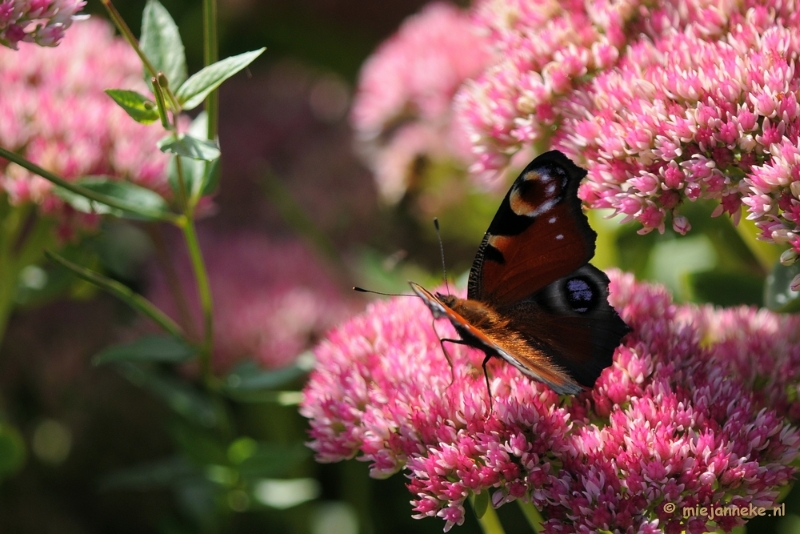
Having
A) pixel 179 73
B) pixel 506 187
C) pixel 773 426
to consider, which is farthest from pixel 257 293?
pixel 773 426

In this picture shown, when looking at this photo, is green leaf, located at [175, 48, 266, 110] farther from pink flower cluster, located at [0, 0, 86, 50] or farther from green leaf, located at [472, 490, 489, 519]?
green leaf, located at [472, 490, 489, 519]

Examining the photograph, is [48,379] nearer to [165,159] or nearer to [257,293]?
[257,293]

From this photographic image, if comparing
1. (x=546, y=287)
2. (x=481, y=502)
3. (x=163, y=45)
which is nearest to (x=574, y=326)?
(x=546, y=287)

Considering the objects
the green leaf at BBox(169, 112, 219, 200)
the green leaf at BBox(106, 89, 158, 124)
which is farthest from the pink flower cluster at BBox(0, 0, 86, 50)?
the green leaf at BBox(169, 112, 219, 200)

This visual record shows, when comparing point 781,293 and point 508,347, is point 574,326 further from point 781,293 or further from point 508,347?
point 781,293

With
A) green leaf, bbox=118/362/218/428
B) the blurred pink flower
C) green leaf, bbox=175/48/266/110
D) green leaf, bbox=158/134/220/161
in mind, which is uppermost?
green leaf, bbox=175/48/266/110

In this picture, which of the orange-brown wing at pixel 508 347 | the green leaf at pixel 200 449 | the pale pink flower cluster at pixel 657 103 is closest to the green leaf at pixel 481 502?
the orange-brown wing at pixel 508 347
